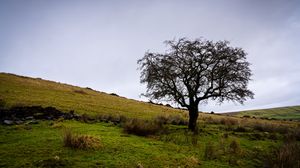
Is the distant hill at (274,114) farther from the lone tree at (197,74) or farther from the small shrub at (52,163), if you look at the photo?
the small shrub at (52,163)

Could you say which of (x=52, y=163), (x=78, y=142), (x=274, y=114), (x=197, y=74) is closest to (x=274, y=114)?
(x=274, y=114)

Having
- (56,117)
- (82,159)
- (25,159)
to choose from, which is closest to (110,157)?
(82,159)

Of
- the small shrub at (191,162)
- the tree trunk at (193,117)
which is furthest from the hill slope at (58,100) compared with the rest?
the small shrub at (191,162)

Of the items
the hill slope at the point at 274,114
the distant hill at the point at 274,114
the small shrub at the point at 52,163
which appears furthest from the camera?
the hill slope at the point at 274,114

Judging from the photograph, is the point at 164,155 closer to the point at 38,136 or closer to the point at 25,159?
the point at 25,159

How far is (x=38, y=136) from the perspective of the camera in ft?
50.7

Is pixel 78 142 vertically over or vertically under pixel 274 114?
under

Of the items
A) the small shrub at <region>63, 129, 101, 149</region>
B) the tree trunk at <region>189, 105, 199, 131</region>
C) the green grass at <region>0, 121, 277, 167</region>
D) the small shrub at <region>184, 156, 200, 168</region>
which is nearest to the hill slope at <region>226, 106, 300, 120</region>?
the tree trunk at <region>189, 105, 199, 131</region>

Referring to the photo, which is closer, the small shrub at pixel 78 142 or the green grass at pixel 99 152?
the green grass at pixel 99 152

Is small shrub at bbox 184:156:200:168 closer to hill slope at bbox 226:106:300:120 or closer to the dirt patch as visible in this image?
the dirt patch

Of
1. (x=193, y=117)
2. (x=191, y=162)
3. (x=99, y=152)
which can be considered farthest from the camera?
(x=193, y=117)

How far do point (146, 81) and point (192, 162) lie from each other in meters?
16.6

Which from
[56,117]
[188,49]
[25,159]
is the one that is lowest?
[25,159]

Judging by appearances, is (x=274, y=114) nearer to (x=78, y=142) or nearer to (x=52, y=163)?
(x=78, y=142)
